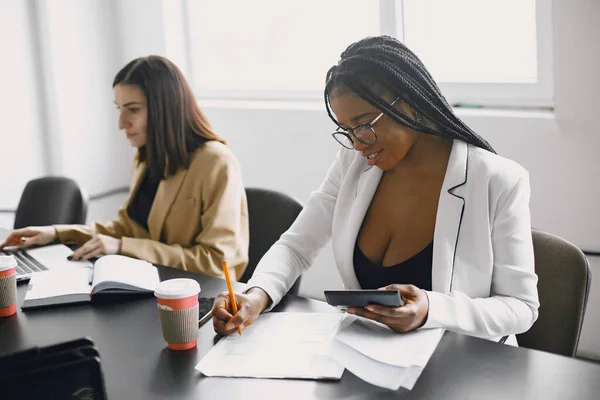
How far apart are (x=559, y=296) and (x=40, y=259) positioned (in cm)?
146

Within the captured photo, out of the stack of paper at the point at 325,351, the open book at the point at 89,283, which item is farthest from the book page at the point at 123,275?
the stack of paper at the point at 325,351

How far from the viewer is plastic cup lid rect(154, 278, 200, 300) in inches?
58.7

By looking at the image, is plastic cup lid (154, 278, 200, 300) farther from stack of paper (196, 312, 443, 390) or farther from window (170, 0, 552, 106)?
window (170, 0, 552, 106)

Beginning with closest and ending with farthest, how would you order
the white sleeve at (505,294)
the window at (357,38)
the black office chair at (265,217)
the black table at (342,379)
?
the black table at (342,379) → the white sleeve at (505,294) → the black office chair at (265,217) → the window at (357,38)

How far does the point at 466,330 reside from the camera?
1.56 meters

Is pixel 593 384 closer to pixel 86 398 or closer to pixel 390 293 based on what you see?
pixel 390 293

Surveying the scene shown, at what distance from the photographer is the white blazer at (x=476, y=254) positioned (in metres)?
1.58

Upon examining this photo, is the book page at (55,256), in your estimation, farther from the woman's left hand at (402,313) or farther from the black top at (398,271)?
the woman's left hand at (402,313)

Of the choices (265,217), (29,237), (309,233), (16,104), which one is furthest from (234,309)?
(16,104)

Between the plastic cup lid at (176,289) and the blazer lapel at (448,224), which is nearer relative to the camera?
the plastic cup lid at (176,289)

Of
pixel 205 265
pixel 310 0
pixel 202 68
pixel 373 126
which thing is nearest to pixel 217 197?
pixel 205 265

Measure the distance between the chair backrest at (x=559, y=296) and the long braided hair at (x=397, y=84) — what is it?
34 cm

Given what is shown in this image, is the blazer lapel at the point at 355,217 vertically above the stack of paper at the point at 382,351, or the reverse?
the blazer lapel at the point at 355,217

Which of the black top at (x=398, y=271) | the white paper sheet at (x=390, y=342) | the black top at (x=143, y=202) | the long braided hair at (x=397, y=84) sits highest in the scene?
the long braided hair at (x=397, y=84)
